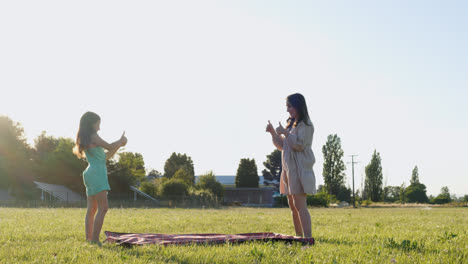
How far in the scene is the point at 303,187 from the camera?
4910mm

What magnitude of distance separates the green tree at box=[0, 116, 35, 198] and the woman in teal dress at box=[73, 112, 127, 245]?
37.8 m

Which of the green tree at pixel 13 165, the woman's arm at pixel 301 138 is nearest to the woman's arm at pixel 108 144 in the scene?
the woman's arm at pixel 301 138

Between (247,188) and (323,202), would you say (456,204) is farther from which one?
(247,188)

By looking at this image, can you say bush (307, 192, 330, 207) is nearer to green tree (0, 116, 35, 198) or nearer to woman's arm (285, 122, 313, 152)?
green tree (0, 116, 35, 198)

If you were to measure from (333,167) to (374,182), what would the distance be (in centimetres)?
1098

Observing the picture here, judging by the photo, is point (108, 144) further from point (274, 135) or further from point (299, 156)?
point (299, 156)

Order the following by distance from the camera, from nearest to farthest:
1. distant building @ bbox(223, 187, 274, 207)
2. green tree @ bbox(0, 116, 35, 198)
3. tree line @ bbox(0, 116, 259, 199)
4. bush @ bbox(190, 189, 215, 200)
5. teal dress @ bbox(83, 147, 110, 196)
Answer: teal dress @ bbox(83, 147, 110, 196), bush @ bbox(190, 189, 215, 200), tree line @ bbox(0, 116, 259, 199), green tree @ bbox(0, 116, 35, 198), distant building @ bbox(223, 187, 274, 207)

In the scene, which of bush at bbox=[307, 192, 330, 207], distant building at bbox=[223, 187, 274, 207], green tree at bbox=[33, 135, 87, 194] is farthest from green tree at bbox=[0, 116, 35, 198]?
bush at bbox=[307, 192, 330, 207]

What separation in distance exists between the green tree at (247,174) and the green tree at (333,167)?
10962 mm

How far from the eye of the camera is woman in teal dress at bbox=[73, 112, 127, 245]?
4926 millimetres

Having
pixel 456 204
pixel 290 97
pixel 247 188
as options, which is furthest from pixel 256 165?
pixel 290 97

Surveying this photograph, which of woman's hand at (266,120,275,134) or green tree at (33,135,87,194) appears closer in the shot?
woman's hand at (266,120,275,134)

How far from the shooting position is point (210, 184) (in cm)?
4119

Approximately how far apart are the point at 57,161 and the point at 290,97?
3766 cm
